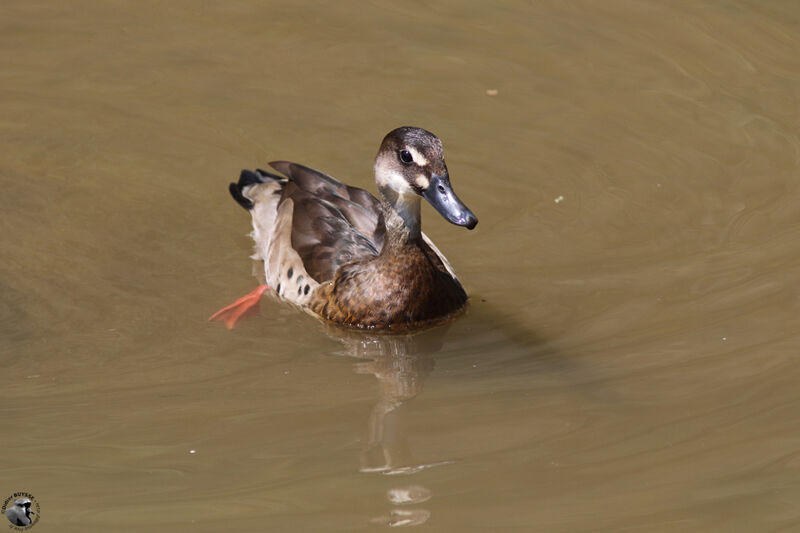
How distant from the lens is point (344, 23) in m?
11.0

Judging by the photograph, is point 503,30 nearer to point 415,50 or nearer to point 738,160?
point 415,50

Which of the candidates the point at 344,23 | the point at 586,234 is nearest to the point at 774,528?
the point at 586,234


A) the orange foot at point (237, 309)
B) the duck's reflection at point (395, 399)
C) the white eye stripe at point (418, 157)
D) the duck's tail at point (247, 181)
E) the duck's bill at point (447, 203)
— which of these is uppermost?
the white eye stripe at point (418, 157)

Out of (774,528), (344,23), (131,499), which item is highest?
(344,23)

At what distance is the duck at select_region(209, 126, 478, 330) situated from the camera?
22.4 ft

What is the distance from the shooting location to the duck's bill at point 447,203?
6547mm

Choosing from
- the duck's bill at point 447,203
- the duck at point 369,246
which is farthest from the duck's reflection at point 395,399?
the duck's bill at point 447,203

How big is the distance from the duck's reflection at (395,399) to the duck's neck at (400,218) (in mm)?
583

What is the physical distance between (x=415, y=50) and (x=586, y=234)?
3.16m

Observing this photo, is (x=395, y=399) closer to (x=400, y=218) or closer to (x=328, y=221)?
(x=400, y=218)

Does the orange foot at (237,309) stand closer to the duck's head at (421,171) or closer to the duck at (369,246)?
the duck at (369,246)

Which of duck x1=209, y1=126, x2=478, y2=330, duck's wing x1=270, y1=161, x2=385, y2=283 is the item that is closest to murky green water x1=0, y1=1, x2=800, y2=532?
duck x1=209, y1=126, x2=478, y2=330

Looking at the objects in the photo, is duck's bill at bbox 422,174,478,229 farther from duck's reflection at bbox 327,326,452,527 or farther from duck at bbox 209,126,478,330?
duck's reflection at bbox 327,326,452,527

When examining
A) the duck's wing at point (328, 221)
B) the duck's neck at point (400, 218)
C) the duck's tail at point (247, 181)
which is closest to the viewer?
the duck's neck at point (400, 218)
